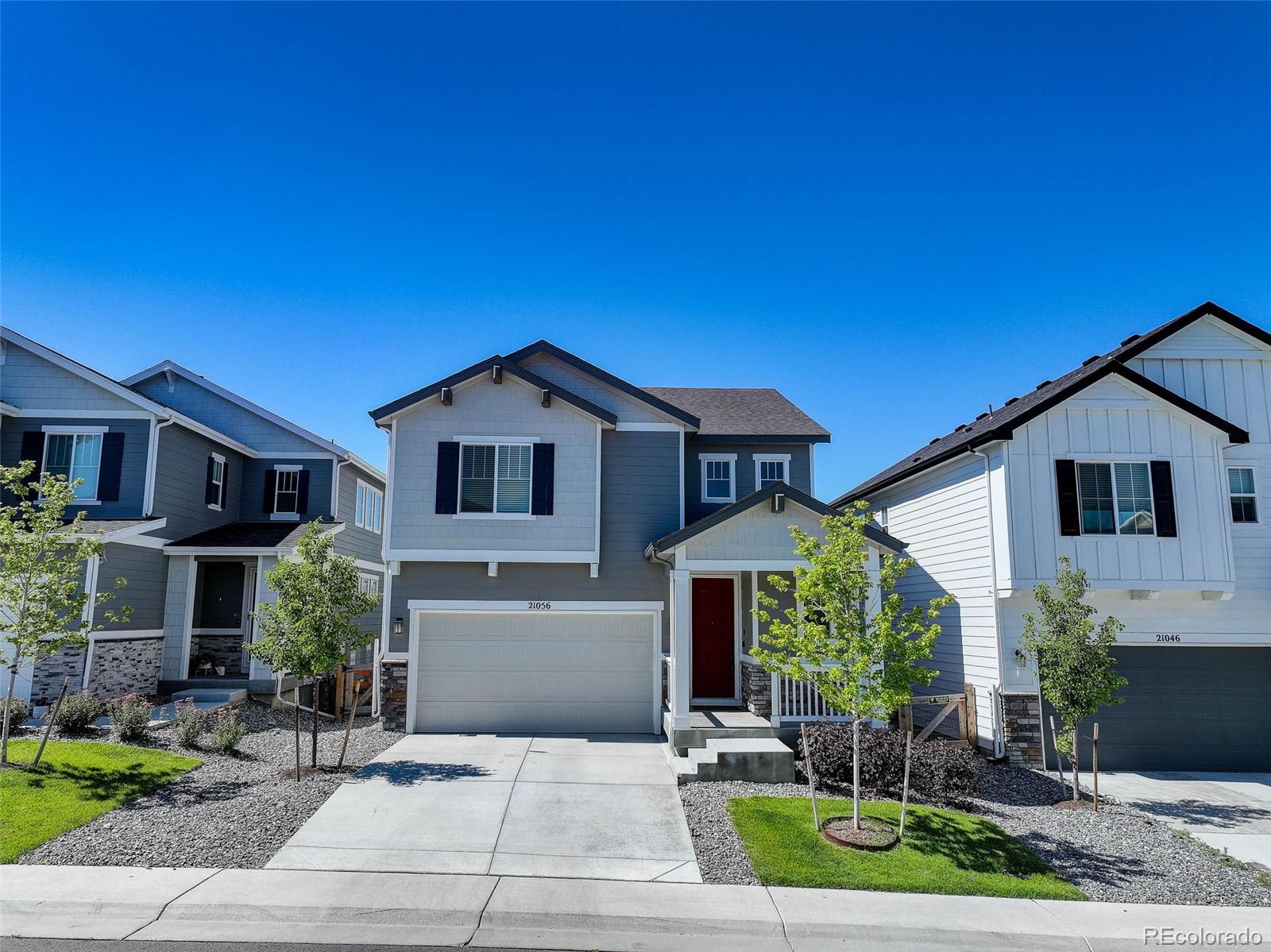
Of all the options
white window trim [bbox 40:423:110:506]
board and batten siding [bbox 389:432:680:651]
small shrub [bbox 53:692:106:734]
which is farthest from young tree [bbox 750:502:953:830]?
white window trim [bbox 40:423:110:506]

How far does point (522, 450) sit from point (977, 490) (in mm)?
8628

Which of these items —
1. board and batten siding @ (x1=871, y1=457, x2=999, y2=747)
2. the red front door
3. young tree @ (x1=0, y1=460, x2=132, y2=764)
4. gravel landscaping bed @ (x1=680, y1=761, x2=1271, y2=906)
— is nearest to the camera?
gravel landscaping bed @ (x1=680, y1=761, x2=1271, y2=906)

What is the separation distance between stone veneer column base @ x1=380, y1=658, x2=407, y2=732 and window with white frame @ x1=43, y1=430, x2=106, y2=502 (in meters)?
8.54

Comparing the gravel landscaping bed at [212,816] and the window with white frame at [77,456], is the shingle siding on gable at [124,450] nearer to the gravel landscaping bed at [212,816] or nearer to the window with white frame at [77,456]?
the window with white frame at [77,456]

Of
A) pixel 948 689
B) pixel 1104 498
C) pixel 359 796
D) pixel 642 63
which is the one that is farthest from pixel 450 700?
pixel 1104 498

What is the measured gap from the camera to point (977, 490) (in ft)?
46.3

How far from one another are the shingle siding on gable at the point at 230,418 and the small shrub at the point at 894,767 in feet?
52.4

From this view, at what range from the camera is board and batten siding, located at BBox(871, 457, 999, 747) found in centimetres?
1351

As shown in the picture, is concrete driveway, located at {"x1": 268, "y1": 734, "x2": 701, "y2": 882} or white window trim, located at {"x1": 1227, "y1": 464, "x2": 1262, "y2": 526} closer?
concrete driveway, located at {"x1": 268, "y1": 734, "x2": 701, "y2": 882}

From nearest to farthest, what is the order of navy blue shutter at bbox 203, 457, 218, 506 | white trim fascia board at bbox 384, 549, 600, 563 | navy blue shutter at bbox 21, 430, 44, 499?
white trim fascia board at bbox 384, 549, 600, 563, navy blue shutter at bbox 21, 430, 44, 499, navy blue shutter at bbox 203, 457, 218, 506

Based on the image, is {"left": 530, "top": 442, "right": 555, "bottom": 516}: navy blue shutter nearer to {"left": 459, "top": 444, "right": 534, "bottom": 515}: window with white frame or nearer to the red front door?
{"left": 459, "top": 444, "right": 534, "bottom": 515}: window with white frame

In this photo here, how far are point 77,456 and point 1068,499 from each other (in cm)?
2047

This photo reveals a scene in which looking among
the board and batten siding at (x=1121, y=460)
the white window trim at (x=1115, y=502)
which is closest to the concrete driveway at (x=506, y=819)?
the board and batten siding at (x=1121, y=460)

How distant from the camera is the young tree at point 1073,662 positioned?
10.8m
